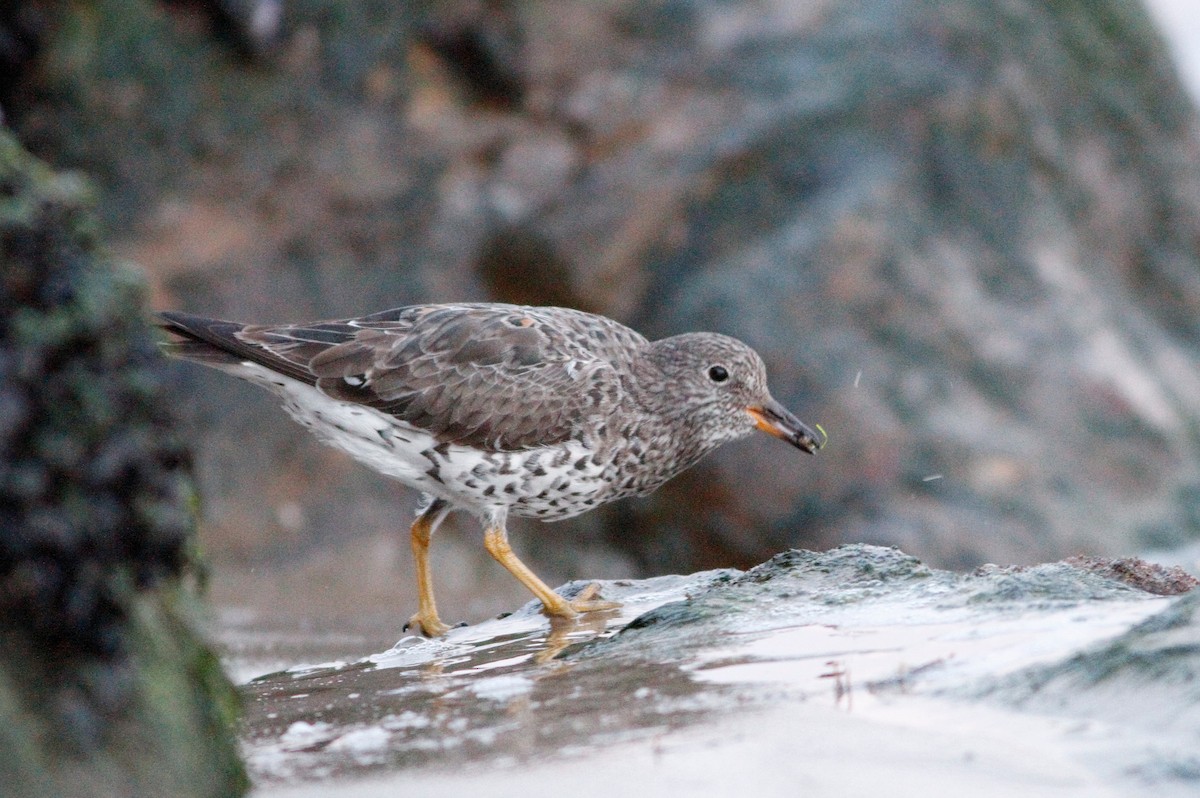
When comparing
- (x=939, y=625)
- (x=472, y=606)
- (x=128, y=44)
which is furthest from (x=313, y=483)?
(x=939, y=625)

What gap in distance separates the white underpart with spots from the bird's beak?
3.59ft

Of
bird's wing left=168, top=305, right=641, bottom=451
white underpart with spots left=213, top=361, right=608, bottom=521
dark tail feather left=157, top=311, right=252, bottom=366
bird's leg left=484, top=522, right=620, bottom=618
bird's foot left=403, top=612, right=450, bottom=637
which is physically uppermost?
dark tail feather left=157, top=311, right=252, bottom=366

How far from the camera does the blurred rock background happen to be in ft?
35.7

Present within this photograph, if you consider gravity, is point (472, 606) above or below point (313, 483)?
below

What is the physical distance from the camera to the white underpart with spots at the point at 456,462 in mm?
7133

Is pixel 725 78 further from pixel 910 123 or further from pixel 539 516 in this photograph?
pixel 539 516

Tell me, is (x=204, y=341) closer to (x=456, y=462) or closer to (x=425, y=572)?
(x=456, y=462)

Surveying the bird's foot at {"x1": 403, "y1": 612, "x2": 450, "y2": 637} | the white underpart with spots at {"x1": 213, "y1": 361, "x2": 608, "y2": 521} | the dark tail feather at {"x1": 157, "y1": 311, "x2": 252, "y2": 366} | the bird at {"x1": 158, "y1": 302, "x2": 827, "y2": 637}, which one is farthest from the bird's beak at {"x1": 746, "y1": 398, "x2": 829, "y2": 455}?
the dark tail feather at {"x1": 157, "y1": 311, "x2": 252, "y2": 366}

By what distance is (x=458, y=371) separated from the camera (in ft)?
23.9

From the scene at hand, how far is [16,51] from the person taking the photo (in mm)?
10359

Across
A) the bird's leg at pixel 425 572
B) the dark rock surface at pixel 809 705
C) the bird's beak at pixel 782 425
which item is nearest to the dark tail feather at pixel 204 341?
the bird's leg at pixel 425 572

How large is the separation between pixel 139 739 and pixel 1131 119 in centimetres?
1194

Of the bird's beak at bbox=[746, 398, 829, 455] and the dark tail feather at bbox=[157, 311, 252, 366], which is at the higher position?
the dark tail feather at bbox=[157, 311, 252, 366]

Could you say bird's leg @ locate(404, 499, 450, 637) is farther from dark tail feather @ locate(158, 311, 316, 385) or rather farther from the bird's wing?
dark tail feather @ locate(158, 311, 316, 385)
